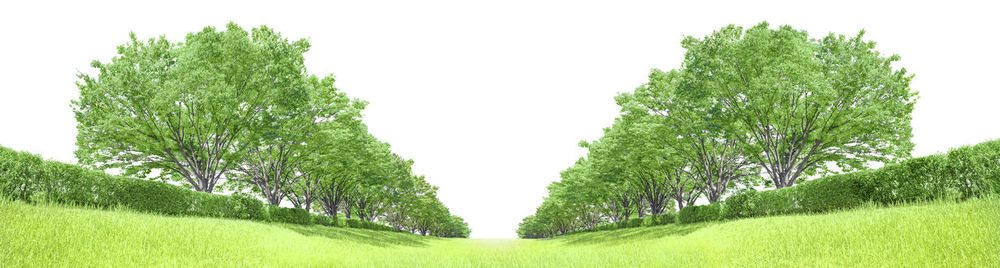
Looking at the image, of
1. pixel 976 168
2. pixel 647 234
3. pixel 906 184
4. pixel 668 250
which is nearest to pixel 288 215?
pixel 647 234

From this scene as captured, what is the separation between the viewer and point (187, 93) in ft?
63.3

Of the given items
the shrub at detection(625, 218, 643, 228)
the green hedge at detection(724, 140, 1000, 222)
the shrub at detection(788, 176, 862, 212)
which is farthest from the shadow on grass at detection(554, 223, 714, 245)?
the shrub at detection(625, 218, 643, 228)

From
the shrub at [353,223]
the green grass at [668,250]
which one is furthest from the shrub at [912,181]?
the shrub at [353,223]

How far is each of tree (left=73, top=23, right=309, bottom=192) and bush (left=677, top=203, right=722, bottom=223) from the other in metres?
22.9

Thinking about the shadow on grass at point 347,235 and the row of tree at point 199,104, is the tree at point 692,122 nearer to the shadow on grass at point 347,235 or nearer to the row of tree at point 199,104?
the shadow on grass at point 347,235

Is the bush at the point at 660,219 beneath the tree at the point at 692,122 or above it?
beneath

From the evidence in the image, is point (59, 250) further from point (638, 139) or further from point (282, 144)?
point (638, 139)

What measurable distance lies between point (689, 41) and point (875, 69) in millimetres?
8617

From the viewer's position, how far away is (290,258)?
978cm

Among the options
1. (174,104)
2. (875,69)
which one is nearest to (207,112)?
(174,104)

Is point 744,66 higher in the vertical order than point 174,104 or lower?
higher

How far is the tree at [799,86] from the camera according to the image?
19.4 meters

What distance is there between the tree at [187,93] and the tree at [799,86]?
20.7 meters

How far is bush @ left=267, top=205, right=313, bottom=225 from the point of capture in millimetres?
23188
